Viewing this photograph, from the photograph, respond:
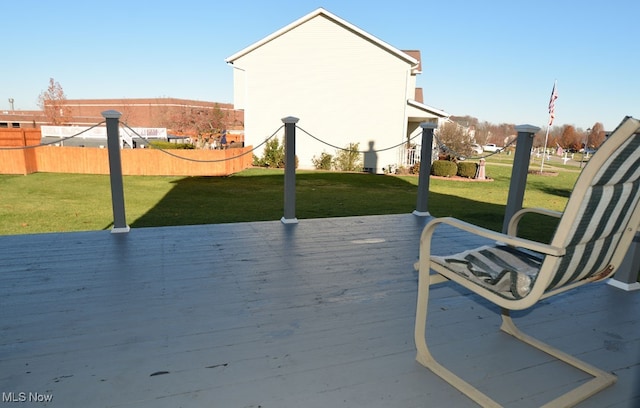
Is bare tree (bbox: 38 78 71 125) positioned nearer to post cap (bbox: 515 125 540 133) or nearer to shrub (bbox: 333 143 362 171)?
shrub (bbox: 333 143 362 171)

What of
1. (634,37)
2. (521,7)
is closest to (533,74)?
(634,37)

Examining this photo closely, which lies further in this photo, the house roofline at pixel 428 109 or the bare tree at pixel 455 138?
the bare tree at pixel 455 138

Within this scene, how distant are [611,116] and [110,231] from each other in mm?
35255

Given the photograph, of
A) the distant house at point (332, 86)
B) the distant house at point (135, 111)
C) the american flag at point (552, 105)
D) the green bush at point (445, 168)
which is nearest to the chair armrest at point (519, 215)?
the green bush at point (445, 168)

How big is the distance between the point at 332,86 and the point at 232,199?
30.2ft

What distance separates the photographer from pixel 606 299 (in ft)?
9.12

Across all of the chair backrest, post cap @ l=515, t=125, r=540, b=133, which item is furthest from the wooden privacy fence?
the chair backrest

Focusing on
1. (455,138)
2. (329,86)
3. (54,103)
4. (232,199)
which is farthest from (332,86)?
(54,103)

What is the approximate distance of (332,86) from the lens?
1652 cm

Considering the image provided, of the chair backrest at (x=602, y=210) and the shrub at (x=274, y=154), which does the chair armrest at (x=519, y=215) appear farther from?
the shrub at (x=274, y=154)

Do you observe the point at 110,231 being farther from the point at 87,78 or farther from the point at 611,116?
the point at 87,78

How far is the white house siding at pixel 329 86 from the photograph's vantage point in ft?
53.4

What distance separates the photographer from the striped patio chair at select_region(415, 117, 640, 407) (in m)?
1.34

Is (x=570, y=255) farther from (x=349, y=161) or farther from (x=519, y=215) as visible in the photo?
(x=349, y=161)
